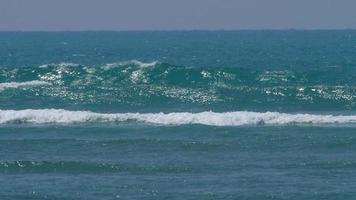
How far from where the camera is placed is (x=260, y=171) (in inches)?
1256

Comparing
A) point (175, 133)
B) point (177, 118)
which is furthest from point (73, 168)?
point (177, 118)

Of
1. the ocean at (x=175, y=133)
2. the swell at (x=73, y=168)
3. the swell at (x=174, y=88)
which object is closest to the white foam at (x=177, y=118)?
the ocean at (x=175, y=133)

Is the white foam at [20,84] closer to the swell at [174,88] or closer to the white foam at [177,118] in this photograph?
the swell at [174,88]

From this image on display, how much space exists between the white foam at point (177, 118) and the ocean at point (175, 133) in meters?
0.05

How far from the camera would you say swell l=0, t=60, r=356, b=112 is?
5325 cm

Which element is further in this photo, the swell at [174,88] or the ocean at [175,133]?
the swell at [174,88]

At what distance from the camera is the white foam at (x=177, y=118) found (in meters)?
43.7

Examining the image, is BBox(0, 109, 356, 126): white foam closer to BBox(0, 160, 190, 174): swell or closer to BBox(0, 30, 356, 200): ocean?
BBox(0, 30, 356, 200): ocean

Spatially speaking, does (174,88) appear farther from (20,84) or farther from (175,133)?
(175,133)

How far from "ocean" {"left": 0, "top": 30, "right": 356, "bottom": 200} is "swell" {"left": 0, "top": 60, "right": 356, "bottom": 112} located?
0.08m

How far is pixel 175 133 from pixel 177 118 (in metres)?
4.25

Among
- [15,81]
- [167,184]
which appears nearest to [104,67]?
[15,81]

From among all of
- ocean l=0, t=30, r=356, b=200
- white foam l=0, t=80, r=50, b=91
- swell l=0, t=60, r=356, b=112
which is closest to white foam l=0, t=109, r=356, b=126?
ocean l=0, t=30, r=356, b=200

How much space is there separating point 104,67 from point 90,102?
44.2 ft
